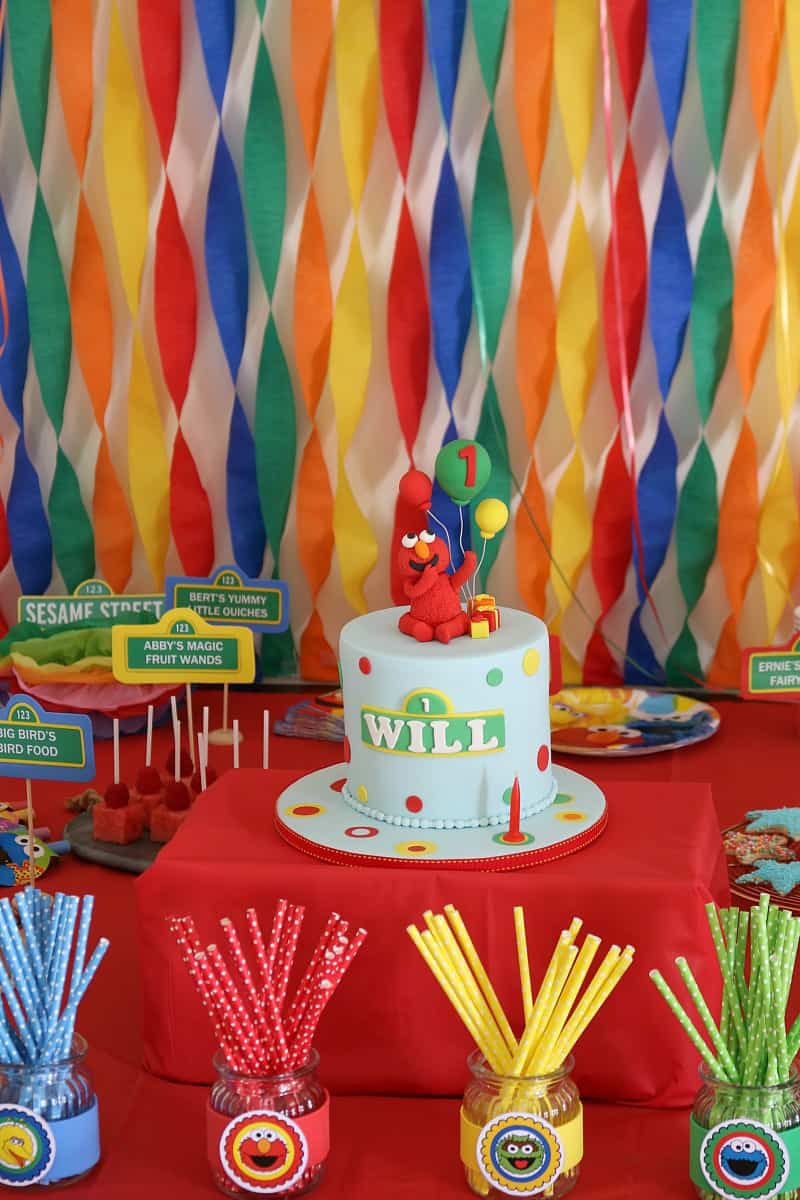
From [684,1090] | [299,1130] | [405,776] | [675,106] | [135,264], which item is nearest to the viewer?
[299,1130]

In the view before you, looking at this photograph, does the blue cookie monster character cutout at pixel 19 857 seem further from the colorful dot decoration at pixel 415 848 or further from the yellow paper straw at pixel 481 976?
the yellow paper straw at pixel 481 976

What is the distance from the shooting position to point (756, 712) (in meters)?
2.85

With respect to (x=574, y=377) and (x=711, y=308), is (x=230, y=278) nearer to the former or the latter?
(x=574, y=377)

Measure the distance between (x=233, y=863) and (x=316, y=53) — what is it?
168cm

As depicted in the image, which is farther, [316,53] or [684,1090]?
[316,53]

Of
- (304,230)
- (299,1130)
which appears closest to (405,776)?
(299,1130)

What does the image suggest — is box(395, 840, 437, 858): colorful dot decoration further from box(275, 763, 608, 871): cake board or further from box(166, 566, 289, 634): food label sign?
box(166, 566, 289, 634): food label sign

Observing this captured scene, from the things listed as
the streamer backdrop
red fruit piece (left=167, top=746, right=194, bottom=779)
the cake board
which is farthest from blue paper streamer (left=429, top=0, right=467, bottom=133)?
the cake board

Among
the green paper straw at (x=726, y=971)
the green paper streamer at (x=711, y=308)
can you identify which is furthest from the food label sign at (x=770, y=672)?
the green paper straw at (x=726, y=971)

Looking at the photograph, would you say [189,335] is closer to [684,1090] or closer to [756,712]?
[756,712]

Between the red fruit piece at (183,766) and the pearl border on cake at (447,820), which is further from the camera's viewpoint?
the red fruit piece at (183,766)

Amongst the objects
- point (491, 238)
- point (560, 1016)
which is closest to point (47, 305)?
point (491, 238)

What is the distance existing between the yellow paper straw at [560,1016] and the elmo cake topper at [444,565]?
1.36 feet

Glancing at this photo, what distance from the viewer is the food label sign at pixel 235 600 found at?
2826mm
